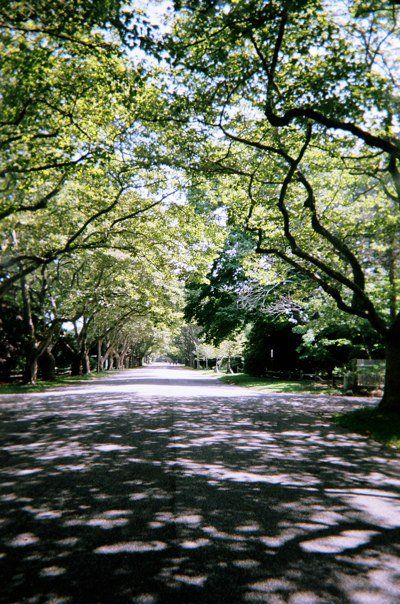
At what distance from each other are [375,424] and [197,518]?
24.9 ft

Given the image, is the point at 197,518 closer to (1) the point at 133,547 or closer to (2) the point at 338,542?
(1) the point at 133,547

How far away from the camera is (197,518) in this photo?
4535 mm

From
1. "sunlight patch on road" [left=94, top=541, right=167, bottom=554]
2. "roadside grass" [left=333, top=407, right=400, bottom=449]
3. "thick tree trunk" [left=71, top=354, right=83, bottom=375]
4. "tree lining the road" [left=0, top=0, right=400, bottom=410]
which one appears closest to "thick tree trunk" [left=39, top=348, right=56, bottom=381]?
"thick tree trunk" [left=71, top=354, right=83, bottom=375]

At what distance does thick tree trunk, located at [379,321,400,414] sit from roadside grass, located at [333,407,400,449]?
1.00 feet

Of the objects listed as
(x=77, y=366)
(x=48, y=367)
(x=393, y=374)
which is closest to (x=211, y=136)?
(x=393, y=374)

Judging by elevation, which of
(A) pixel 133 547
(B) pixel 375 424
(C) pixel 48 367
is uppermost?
(C) pixel 48 367

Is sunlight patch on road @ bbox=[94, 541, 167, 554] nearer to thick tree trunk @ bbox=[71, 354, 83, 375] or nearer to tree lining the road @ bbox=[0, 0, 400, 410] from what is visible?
tree lining the road @ bbox=[0, 0, 400, 410]

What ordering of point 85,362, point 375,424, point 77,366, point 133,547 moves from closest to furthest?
point 133,547 → point 375,424 → point 77,366 → point 85,362

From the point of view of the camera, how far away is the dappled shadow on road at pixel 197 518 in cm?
326

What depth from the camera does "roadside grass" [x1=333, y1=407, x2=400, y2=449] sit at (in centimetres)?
922

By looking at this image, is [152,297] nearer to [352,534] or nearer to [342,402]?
[342,402]

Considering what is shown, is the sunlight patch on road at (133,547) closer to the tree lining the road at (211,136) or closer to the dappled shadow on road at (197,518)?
the dappled shadow on road at (197,518)

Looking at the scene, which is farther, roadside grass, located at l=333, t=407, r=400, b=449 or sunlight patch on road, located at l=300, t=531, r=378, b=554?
roadside grass, located at l=333, t=407, r=400, b=449

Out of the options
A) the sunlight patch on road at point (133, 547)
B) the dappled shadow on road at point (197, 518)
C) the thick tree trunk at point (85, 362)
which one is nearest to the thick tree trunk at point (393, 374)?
the dappled shadow on road at point (197, 518)
